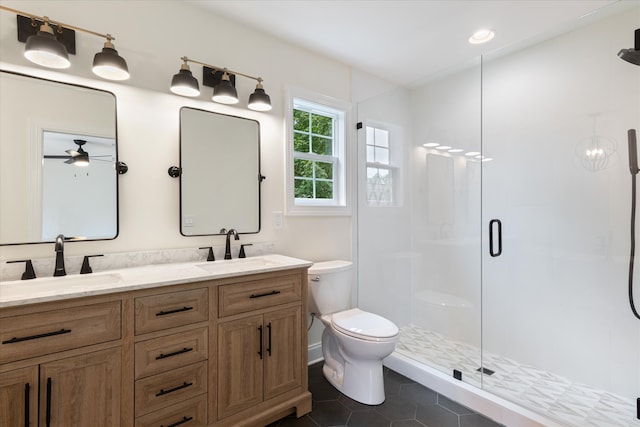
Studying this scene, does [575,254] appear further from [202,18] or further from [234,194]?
[202,18]

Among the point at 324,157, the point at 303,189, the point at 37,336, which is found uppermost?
the point at 324,157

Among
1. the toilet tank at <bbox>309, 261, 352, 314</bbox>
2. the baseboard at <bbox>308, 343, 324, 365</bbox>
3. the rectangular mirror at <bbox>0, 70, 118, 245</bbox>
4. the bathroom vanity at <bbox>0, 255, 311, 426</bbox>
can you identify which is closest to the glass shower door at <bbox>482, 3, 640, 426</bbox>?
the toilet tank at <bbox>309, 261, 352, 314</bbox>

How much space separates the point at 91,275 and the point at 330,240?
169 cm

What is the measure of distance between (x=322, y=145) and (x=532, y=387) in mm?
2433

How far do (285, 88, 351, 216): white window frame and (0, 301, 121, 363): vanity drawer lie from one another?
1378 mm

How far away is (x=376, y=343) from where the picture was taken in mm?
1874

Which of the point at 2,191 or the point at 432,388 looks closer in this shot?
the point at 2,191

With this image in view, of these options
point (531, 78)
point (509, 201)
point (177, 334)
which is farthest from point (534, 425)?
point (531, 78)

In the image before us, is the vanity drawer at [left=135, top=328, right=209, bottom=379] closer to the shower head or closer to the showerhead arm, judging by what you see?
the showerhead arm

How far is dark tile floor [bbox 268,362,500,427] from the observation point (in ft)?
5.87

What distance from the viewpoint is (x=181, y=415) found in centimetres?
145

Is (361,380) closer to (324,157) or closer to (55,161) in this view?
(324,157)

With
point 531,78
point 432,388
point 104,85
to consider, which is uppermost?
point 531,78

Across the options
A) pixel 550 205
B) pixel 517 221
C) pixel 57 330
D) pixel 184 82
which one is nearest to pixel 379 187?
pixel 517 221
